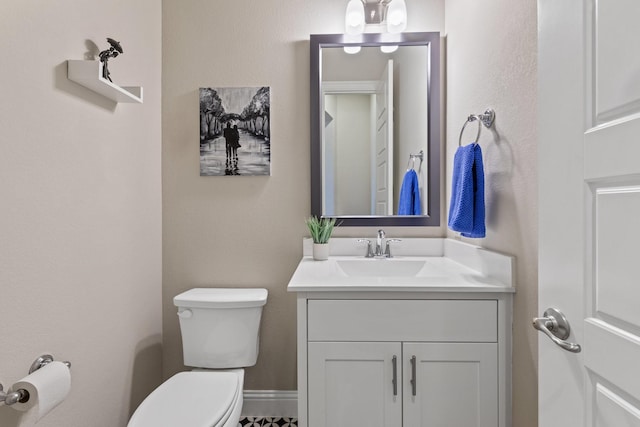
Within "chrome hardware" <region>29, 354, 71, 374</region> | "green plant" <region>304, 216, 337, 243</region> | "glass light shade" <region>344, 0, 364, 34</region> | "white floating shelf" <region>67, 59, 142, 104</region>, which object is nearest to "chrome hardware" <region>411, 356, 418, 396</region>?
"green plant" <region>304, 216, 337, 243</region>

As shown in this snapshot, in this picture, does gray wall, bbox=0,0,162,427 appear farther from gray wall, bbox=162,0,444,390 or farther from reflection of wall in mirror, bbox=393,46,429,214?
reflection of wall in mirror, bbox=393,46,429,214

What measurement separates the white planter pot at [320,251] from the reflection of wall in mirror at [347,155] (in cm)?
21

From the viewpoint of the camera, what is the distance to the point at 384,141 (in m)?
1.93

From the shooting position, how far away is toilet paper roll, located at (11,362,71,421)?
1.00m

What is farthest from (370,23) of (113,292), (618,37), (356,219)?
(113,292)

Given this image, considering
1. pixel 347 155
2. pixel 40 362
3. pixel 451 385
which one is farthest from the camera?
pixel 347 155

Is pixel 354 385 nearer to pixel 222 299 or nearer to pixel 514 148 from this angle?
pixel 222 299

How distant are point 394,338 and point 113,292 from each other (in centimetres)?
115

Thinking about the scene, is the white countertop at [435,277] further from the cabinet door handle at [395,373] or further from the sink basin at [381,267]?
the cabinet door handle at [395,373]

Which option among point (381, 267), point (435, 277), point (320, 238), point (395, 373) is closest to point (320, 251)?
point (320, 238)

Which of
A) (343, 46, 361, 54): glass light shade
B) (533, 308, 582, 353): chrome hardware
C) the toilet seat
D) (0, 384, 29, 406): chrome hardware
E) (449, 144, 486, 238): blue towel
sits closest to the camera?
(533, 308, 582, 353): chrome hardware

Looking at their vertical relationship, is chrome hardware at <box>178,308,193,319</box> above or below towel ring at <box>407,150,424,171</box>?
below

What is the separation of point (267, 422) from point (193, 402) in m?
0.72

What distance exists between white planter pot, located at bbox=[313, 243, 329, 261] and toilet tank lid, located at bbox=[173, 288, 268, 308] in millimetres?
312
